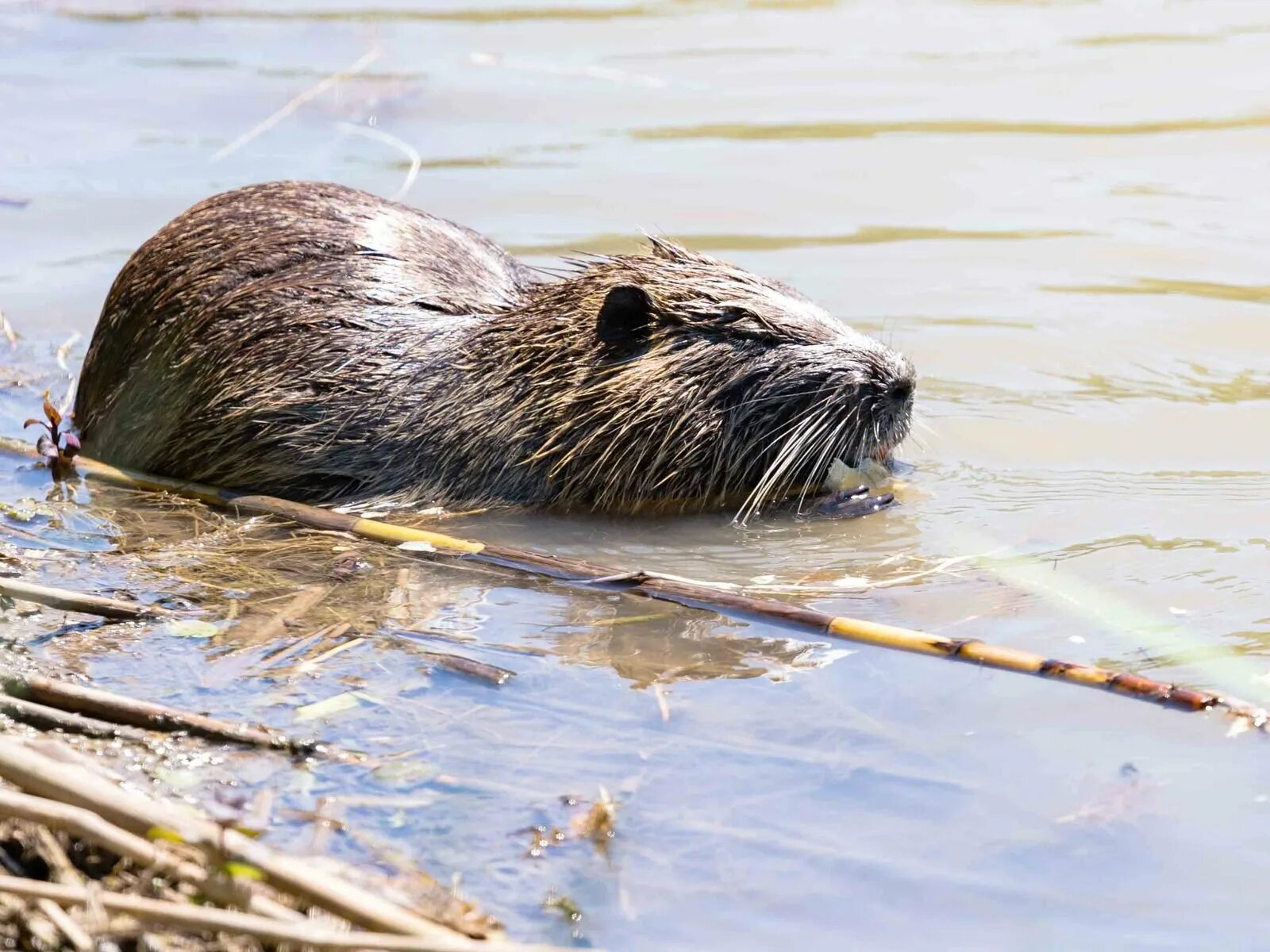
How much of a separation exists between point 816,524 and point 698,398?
Answer: 463mm

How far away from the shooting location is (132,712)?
10.3 ft

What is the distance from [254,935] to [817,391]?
8.99ft

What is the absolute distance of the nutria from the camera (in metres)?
4.77

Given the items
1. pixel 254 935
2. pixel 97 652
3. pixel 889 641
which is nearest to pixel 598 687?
pixel 889 641

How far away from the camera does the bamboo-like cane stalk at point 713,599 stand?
325 centimetres

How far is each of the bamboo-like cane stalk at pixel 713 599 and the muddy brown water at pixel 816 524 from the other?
51 mm

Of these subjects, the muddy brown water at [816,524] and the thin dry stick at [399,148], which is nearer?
the muddy brown water at [816,524]

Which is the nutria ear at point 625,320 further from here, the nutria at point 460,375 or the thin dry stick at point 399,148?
the thin dry stick at point 399,148

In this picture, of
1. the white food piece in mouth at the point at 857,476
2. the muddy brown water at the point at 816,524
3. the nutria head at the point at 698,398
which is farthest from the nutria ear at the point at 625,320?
the white food piece in mouth at the point at 857,476

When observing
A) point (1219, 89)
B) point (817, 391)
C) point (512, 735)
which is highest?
point (1219, 89)

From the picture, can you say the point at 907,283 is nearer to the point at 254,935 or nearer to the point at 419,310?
the point at 419,310

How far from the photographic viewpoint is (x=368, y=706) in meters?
3.42

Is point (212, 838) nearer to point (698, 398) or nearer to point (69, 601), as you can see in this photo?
point (69, 601)

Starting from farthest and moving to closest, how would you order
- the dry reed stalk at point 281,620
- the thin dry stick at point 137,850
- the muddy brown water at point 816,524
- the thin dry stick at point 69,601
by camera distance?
the dry reed stalk at point 281,620, the thin dry stick at point 69,601, the muddy brown water at point 816,524, the thin dry stick at point 137,850
